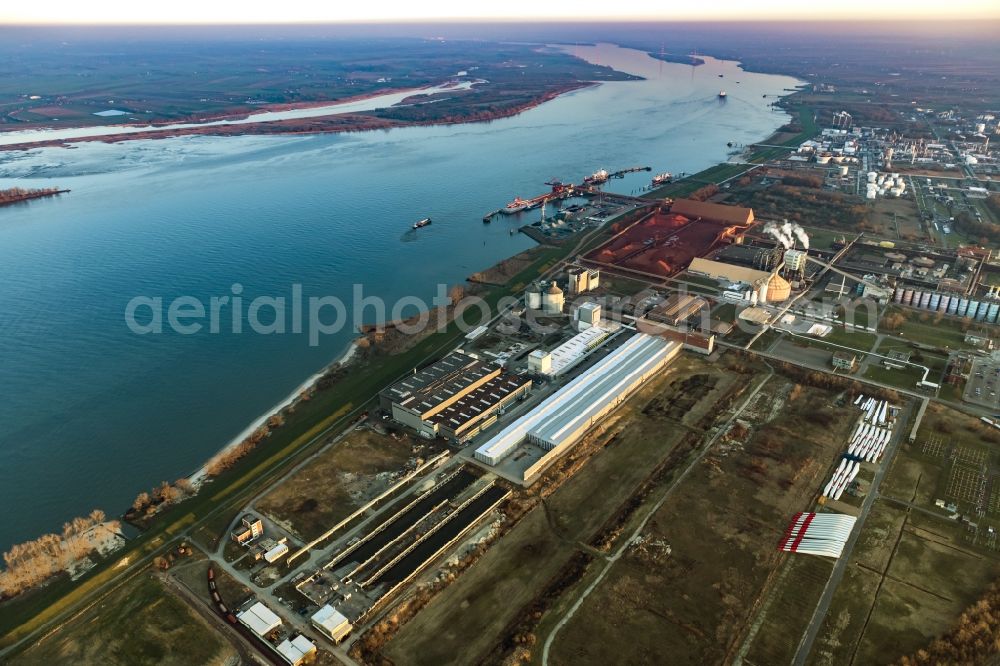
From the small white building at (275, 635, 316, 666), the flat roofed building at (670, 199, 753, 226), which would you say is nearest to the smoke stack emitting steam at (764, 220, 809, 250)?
the flat roofed building at (670, 199, 753, 226)

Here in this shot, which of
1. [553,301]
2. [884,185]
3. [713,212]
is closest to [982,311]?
[713,212]

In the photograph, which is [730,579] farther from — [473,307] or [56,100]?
[56,100]

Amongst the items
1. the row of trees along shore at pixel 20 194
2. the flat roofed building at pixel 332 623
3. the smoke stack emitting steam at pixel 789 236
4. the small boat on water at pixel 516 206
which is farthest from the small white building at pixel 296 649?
the row of trees along shore at pixel 20 194

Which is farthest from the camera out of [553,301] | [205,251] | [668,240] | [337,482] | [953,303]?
[668,240]

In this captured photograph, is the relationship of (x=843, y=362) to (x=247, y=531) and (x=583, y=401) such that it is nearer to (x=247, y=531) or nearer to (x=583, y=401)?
(x=583, y=401)

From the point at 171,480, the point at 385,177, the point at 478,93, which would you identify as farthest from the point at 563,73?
the point at 171,480

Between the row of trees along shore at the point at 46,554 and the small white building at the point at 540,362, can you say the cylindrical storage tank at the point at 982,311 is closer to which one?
the small white building at the point at 540,362

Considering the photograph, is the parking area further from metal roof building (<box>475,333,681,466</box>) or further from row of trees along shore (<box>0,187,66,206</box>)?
row of trees along shore (<box>0,187,66,206</box>)
